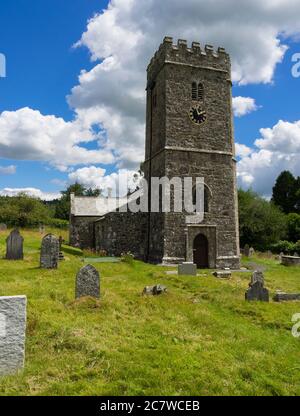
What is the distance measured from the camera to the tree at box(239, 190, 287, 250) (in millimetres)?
41438

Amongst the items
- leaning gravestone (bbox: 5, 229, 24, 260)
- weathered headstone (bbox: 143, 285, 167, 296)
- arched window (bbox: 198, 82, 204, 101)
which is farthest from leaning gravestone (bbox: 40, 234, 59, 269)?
arched window (bbox: 198, 82, 204, 101)

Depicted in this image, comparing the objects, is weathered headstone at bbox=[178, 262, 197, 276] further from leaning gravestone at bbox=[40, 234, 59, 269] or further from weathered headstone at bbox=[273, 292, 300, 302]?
leaning gravestone at bbox=[40, 234, 59, 269]

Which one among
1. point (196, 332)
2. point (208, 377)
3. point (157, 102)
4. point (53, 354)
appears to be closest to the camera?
point (208, 377)

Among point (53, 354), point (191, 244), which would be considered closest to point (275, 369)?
point (53, 354)

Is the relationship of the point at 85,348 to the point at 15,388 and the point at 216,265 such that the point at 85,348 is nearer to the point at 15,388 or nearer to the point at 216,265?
the point at 15,388

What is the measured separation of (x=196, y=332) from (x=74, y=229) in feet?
80.1

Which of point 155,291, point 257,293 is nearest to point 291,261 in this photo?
point 257,293

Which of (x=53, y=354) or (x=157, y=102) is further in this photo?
(x=157, y=102)

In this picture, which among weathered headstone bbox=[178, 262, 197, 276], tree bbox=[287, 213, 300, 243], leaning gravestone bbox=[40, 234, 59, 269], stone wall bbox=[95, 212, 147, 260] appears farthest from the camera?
tree bbox=[287, 213, 300, 243]

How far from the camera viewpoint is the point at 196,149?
2198 centimetres

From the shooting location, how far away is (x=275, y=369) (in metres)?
5.77

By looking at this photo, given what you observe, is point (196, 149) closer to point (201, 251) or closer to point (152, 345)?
point (201, 251)

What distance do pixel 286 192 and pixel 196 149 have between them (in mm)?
39778

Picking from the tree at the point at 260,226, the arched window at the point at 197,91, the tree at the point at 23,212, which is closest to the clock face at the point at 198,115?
the arched window at the point at 197,91
